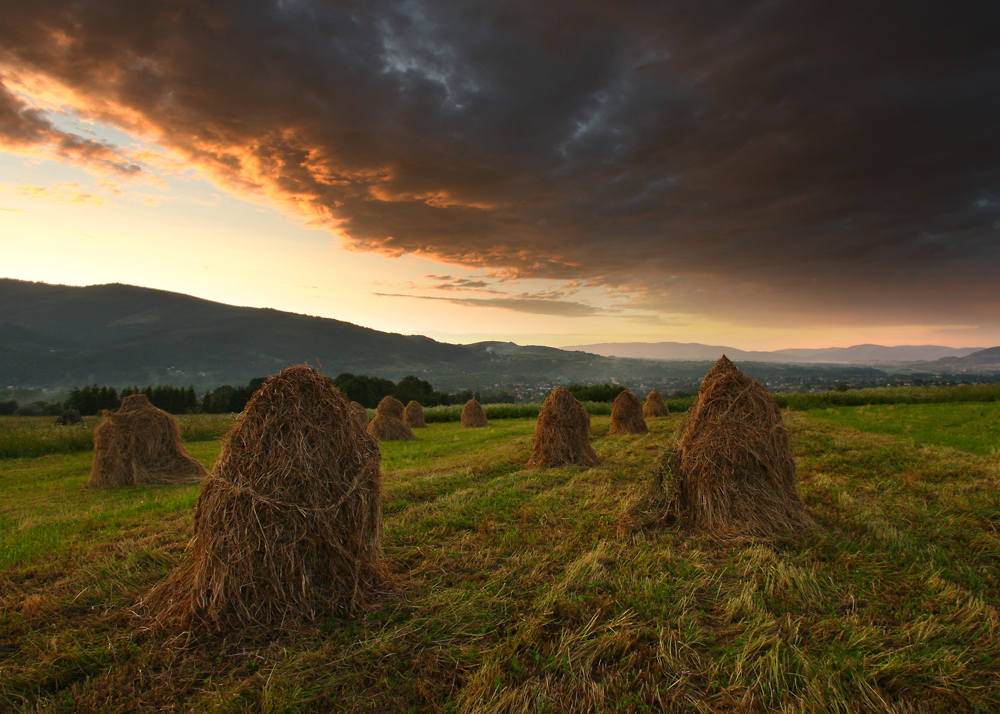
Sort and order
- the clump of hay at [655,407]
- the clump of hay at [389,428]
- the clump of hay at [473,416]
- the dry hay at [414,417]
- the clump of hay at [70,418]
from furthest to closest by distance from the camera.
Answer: the dry hay at [414,417], the clump of hay at [473,416], the clump of hay at [655,407], the clump of hay at [70,418], the clump of hay at [389,428]

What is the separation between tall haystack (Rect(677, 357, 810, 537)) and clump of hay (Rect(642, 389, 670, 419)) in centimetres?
2210

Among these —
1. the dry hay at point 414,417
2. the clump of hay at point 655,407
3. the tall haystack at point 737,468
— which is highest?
the tall haystack at point 737,468

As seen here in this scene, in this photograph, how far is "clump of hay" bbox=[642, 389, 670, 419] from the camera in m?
29.5

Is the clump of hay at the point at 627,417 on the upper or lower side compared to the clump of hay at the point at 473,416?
upper

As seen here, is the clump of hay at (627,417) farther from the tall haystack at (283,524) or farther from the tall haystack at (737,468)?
the tall haystack at (283,524)

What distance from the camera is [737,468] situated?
24.5 ft

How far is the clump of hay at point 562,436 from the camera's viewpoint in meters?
13.6

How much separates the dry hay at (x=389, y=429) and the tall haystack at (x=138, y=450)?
32.1 ft

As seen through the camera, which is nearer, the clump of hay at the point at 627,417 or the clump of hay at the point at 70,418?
the clump of hay at the point at 627,417

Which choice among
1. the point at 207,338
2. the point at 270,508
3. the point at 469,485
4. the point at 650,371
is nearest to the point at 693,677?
the point at 270,508

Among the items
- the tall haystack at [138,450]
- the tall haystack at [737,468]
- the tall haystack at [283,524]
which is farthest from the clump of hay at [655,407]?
the tall haystack at [283,524]

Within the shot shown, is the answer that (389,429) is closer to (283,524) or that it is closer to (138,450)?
(138,450)

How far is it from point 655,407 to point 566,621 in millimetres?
26783

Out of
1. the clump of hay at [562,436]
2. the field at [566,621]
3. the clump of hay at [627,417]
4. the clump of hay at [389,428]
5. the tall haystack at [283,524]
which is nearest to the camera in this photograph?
the field at [566,621]
